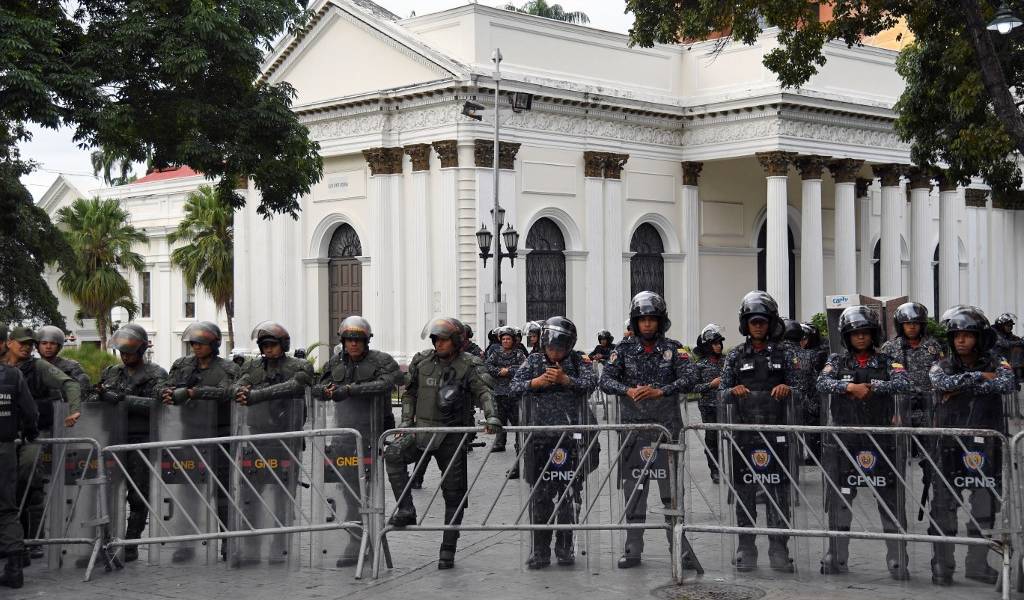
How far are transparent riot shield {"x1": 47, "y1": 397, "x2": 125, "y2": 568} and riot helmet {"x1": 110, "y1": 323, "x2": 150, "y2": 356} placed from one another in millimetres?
519

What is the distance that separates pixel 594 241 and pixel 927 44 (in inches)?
726

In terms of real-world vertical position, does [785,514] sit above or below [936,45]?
below

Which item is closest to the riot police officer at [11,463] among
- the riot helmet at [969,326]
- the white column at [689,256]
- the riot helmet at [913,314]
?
the riot helmet at [969,326]

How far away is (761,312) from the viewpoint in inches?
382

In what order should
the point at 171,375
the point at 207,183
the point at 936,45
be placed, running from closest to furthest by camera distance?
the point at 171,375 < the point at 936,45 < the point at 207,183

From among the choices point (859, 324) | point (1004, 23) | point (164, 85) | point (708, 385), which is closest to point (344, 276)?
point (164, 85)

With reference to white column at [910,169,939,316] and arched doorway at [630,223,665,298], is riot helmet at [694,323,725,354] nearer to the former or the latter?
arched doorway at [630,223,665,298]

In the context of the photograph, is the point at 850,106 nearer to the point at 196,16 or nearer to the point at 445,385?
the point at 196,16

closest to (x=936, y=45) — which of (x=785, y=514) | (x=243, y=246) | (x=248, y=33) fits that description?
(x=248, y=33)

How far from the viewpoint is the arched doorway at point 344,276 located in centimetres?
3738

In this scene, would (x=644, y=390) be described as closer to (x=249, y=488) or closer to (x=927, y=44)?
(x=249, y=488)

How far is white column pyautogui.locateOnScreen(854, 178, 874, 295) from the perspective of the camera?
43.7 meters

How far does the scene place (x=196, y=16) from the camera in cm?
1658

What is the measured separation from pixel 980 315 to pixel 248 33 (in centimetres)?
1097
